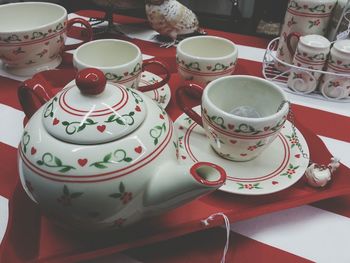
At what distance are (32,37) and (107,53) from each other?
0.64ft

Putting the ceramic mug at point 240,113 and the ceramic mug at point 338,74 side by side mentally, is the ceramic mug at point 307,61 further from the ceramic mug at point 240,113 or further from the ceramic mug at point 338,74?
the ceramic mug at point 240,113

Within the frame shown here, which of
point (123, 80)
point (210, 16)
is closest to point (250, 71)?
point (123, 80)

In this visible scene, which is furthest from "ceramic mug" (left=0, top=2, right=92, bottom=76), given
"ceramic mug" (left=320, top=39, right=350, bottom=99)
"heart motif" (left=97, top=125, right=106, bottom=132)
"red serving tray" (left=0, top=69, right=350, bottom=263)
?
"ceramic mug" (left=320, top=39, right=350, bottom=99)

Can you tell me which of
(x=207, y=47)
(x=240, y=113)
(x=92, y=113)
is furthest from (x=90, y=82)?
(x=207, y=47)

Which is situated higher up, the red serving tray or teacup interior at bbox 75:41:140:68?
teacup interior at bbox 75:41:140:68

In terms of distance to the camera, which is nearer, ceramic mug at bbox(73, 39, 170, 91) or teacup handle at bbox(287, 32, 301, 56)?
ceramic mug at bbox(73, 39, 170, 91)

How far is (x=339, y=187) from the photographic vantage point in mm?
571

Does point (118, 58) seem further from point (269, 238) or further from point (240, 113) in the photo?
point (269, 238)

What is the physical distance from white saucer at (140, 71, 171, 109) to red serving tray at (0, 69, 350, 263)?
0.29 m

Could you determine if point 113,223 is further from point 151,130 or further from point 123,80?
point 123,80

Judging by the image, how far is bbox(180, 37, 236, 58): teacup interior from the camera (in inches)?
32.7

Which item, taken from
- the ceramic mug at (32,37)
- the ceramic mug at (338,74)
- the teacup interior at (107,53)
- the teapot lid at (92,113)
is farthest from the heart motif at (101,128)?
the ceramic mug at (338,74)

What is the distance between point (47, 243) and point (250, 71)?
72cm

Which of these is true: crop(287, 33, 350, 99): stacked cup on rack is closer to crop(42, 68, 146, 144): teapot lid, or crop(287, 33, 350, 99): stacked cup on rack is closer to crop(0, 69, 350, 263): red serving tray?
crop(0, 69, 350, 263): red serving tray
